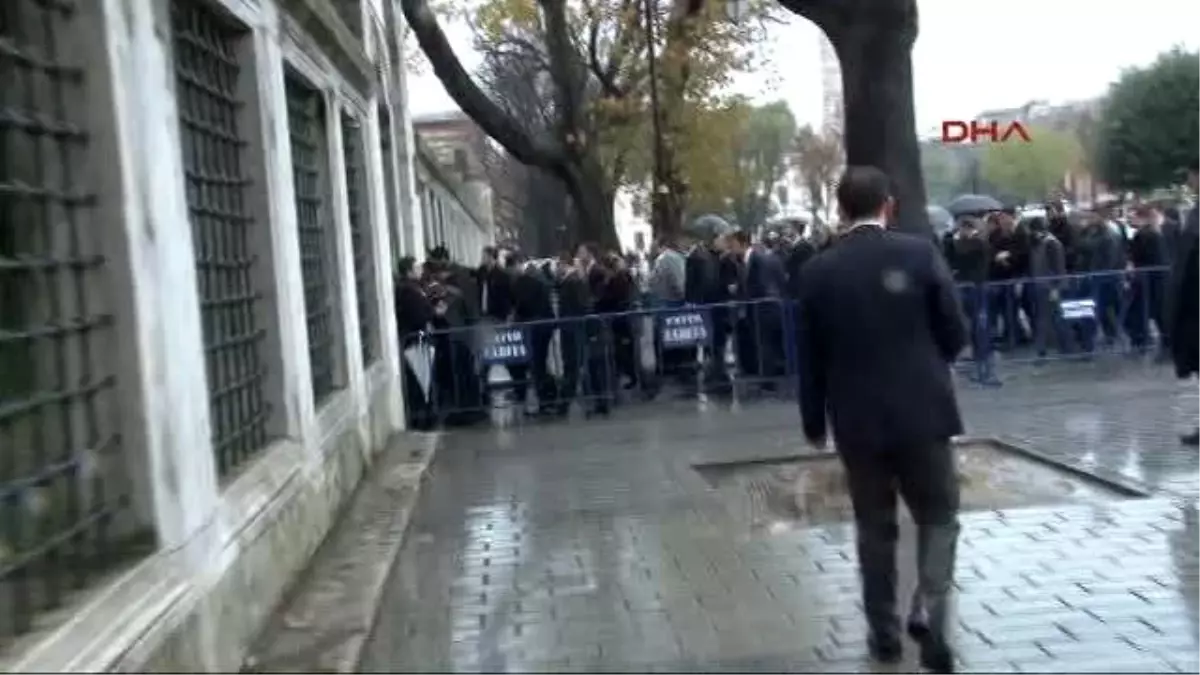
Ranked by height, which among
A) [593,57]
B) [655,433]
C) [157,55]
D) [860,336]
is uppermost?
[593,57]

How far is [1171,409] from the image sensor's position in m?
14.4

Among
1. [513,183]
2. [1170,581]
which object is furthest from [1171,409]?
[513,183]

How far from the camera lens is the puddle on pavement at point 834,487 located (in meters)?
10.2

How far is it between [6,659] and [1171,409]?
11.2 m

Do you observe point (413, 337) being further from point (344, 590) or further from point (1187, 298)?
point (344, 590)

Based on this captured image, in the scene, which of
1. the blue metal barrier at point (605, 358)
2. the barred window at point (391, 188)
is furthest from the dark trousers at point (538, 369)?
the barred window at point (391, 188)

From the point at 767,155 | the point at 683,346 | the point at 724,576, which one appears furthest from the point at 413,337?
the point at 767,155

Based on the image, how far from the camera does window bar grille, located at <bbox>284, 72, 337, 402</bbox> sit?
38.3 feet

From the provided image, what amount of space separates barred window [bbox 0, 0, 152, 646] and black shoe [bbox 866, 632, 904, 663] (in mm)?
2608

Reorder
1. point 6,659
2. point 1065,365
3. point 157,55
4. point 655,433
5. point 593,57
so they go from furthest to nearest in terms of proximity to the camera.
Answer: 1. point 593,57
2. point 1065,365
3. point 655,433
4. point 157,55
5. point 6,659

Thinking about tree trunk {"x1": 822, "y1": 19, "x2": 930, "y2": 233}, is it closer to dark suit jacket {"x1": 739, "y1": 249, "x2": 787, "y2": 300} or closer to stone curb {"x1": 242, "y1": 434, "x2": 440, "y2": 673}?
stone curb {"x1": 242, "y1": 434, "x2": 440, "y2": 673}

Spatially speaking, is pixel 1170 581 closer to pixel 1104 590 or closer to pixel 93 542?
pixel 1104 590

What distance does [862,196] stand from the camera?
260 inches

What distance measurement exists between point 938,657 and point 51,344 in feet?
10.4
